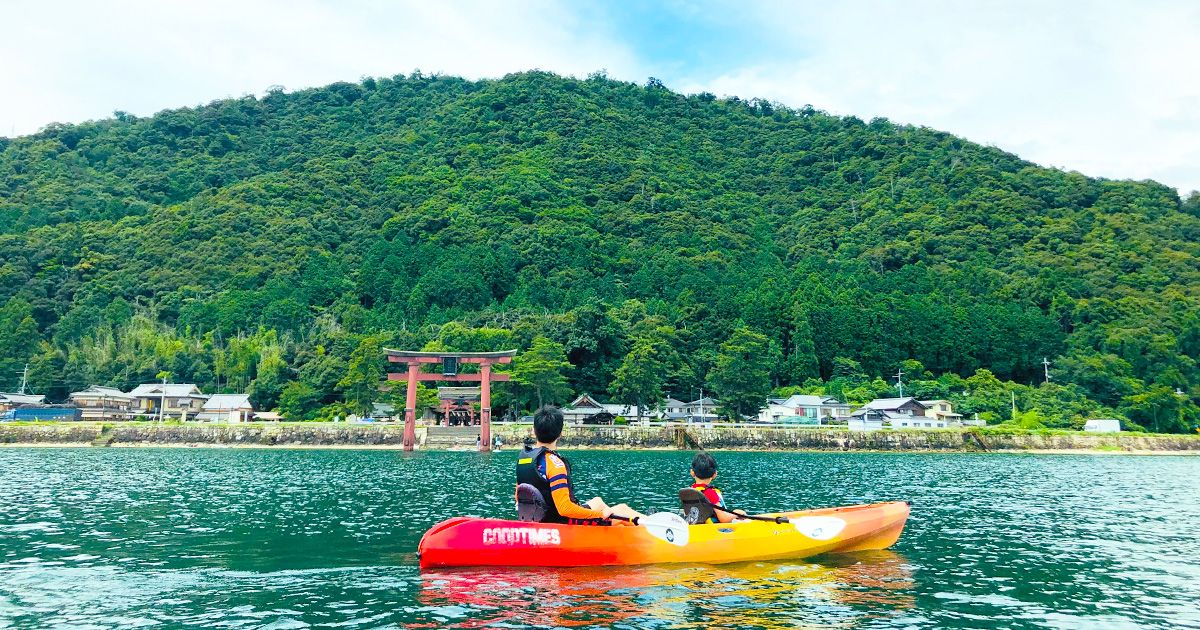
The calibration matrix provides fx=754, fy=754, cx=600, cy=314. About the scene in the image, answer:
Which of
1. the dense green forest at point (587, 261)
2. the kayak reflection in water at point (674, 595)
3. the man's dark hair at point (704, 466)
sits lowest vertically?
the kayak reflection in water at point (674, 595)

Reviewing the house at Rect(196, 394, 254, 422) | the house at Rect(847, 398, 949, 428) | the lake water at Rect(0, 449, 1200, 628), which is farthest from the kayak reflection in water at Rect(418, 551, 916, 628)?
the house at Rect(196, 394, 254, 422)

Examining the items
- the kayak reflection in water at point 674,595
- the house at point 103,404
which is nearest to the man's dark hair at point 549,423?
the kayak reflection in water at point 674,595

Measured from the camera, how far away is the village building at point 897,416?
61.8m

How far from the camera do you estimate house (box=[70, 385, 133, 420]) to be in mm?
66438

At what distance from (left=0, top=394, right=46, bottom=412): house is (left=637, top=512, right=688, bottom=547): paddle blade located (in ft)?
252

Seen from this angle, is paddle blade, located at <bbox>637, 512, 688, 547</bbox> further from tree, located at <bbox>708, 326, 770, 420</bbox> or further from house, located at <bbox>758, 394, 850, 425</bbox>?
house, located at <bbox>758, 394, 850, 425</bbox>

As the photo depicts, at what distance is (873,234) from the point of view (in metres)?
104

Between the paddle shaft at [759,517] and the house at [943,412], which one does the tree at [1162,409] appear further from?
the paddle shaft at [759,517]

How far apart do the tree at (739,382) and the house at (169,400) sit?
4728cm

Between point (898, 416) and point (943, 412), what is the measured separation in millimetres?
5514

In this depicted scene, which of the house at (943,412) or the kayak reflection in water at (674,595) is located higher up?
the house at (943,412)

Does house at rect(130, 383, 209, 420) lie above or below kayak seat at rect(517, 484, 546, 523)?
above

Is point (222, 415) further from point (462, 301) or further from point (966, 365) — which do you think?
point (966, 365)

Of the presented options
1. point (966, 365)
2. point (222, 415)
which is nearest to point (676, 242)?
point (966, 365)
